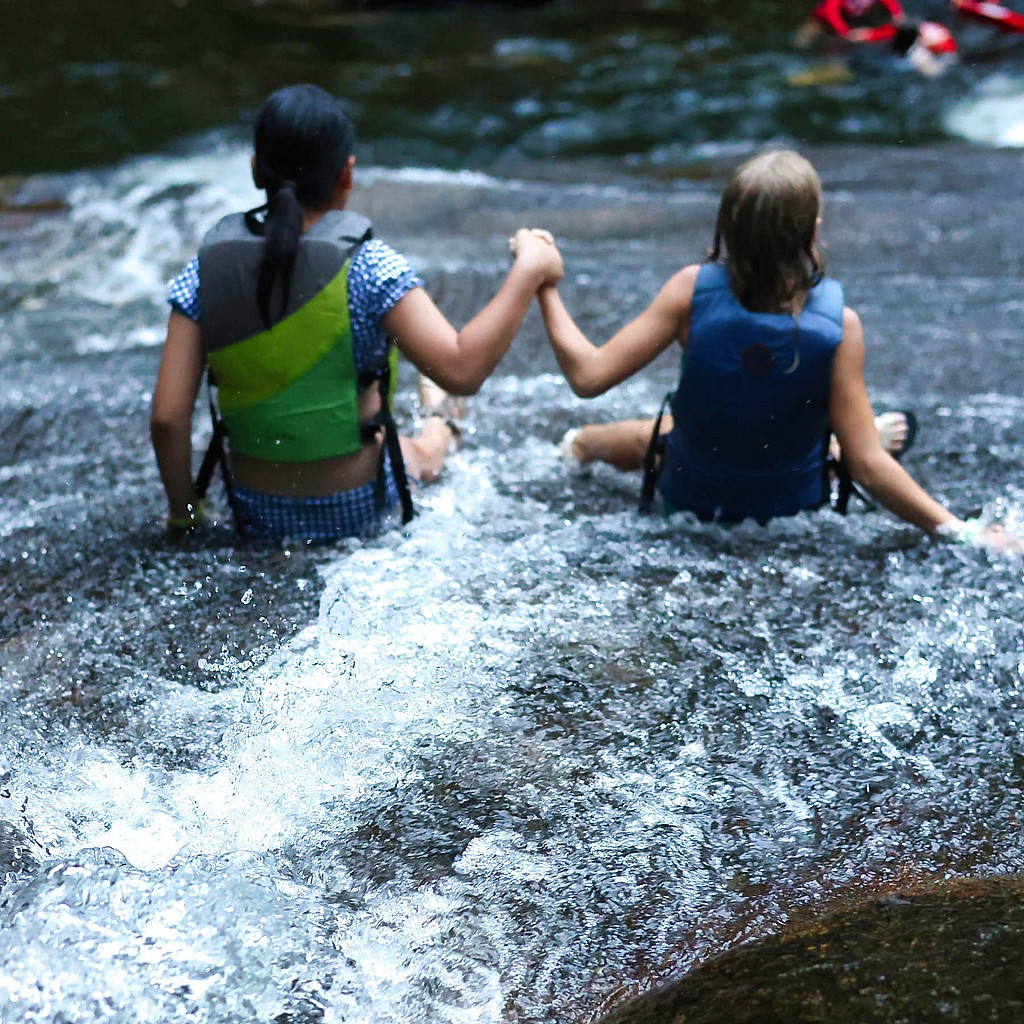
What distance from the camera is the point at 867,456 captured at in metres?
3.26

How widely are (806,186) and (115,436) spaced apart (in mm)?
2869

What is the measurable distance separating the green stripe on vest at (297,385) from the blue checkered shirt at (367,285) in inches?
1.0

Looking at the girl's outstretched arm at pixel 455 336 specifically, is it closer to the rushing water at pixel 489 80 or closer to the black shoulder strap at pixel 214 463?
the black shoulder strap at pixel 214 463

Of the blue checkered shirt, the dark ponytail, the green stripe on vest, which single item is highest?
the dark ponytail

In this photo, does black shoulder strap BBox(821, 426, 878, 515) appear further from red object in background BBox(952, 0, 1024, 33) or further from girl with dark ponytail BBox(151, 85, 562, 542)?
red object in background BBox(952, 0, 1024, 33)

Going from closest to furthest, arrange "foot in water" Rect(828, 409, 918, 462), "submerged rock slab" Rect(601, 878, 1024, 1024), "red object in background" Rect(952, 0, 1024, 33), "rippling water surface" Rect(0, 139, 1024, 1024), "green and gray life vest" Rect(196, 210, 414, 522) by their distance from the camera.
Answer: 1. "submerged rock slab" Rect(601, 878, 1024, 1024)
2. "rippling water surface" Rect(0, 139, 1024, 1024)
3. "green and gray life vest" Rect(196, 210, 414, 522)
4. "foot in water" Rect(828, 409, 918, 462)
5. "red object in background" Rect(952, 0, 1024, 33)

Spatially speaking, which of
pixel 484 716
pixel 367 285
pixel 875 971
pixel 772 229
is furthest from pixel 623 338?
pixel 875 971

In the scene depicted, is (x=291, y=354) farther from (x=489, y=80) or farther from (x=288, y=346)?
(x=489, y=80)

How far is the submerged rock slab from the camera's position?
1.88 m

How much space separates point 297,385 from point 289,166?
21.8 inches

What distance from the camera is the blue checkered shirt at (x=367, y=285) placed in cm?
296

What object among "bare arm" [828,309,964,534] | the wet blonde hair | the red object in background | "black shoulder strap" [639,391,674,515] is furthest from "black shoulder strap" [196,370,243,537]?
the red object in background

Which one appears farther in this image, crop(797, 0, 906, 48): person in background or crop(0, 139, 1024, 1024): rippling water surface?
crop(797, 0, 906, 48): person in background

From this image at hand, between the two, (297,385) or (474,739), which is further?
(297,385)
